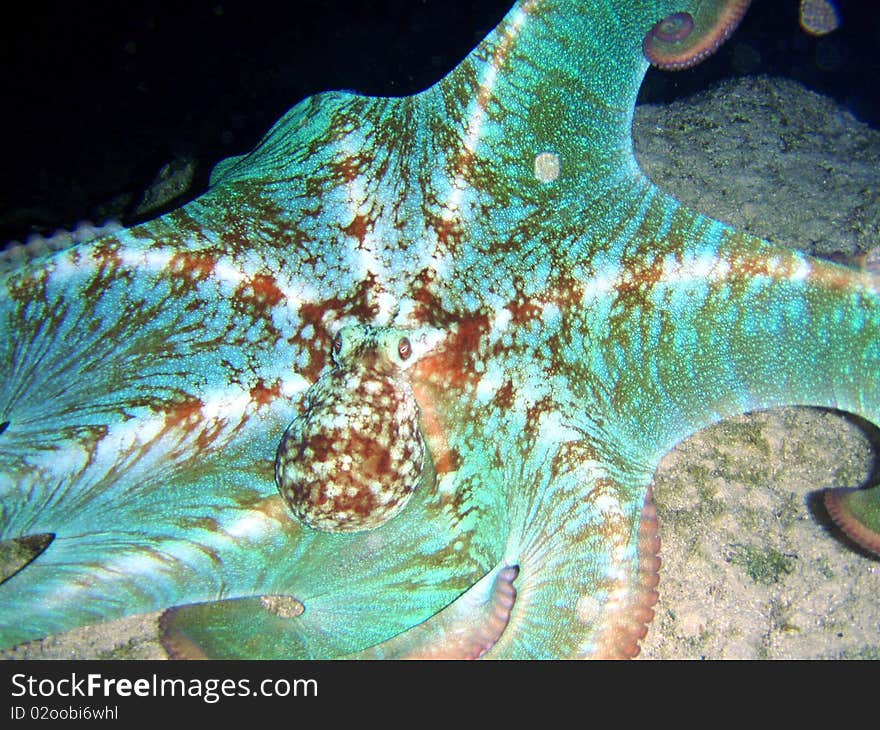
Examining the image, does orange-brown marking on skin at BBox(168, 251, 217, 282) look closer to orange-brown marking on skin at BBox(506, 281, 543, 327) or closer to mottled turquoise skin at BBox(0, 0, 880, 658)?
mottled turquoise skin at BBox(0, 0, 880, 658)

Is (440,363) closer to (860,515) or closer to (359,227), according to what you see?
(359,227)

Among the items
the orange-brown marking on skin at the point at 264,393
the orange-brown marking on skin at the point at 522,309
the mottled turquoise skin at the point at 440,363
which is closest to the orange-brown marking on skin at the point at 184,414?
the mottled turquoise skin at the point at 440,363

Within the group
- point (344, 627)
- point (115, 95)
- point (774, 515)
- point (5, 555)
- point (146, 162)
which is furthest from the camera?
point (115, 95)

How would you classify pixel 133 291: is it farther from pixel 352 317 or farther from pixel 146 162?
pixel 146 162

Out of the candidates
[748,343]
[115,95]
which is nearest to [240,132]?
[115,95]

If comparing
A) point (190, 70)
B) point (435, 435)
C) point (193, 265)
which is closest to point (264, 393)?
point (193, 265)

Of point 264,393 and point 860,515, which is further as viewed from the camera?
point 860,515
